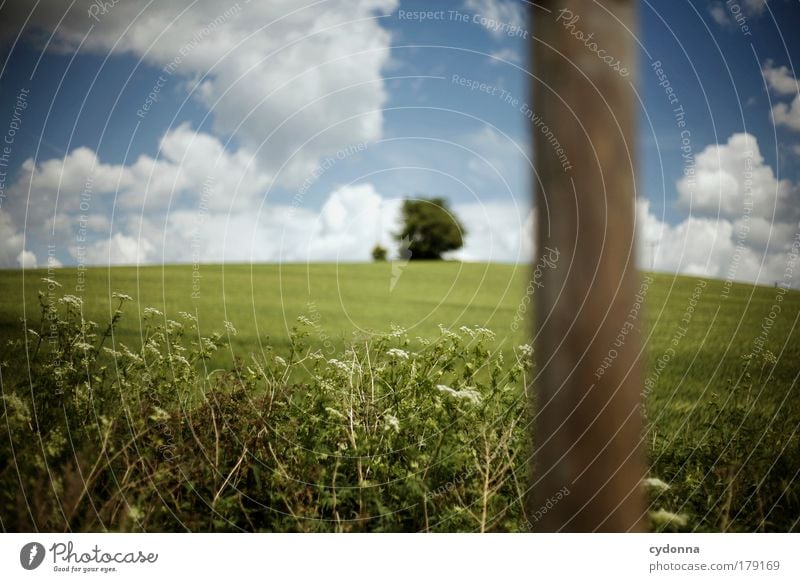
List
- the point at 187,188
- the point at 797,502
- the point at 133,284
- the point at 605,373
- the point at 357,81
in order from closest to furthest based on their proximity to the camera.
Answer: the point at 605,373 < the point at 797,502 < the point at 357,81 < the point at 187,188 < the point at 133,284

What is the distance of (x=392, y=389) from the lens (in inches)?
137

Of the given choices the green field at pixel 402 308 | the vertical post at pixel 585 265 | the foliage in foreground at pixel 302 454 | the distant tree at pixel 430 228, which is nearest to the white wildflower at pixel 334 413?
the foliage in foreground at pixel 302 454

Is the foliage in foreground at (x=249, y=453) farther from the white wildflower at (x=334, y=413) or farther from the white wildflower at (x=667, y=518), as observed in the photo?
the white wildflower at (x=667, y=518)

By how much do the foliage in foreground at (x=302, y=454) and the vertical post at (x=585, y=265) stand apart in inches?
46.6

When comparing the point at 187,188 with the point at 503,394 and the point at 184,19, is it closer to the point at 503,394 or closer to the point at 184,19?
the point at 184,19

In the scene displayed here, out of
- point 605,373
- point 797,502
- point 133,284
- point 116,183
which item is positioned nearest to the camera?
point 605,373

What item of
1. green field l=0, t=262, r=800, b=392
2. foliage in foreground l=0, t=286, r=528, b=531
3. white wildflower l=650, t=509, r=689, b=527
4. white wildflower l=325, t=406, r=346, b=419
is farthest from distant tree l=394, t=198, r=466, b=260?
white wildflower l=650, t=509, r=689, b=527

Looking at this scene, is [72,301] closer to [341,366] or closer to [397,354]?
[341,366]

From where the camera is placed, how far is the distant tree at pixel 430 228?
19156 millimetres

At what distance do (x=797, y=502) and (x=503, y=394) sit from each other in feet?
6.15
